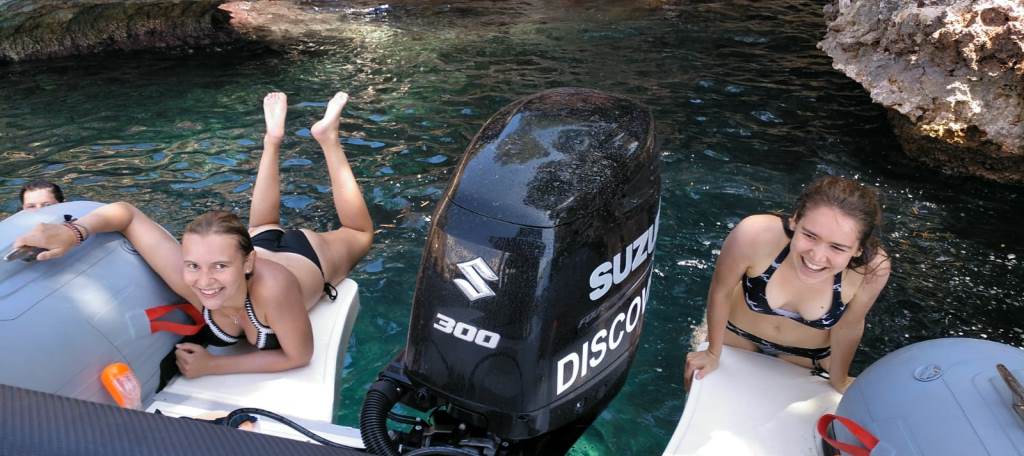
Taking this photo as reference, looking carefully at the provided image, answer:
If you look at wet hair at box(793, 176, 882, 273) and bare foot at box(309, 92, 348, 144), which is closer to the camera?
wet hair at box(793, 176, 882, 273)

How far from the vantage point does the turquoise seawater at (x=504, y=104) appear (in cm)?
371

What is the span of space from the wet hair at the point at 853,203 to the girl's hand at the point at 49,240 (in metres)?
2.20

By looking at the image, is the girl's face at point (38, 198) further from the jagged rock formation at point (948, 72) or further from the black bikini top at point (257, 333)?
the jagged rock formation at point (948, 72)

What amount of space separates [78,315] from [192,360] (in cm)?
40

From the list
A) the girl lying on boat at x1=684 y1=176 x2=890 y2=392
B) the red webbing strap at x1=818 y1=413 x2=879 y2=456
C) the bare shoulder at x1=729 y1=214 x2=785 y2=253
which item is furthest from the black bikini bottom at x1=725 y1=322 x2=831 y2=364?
the red webbing strap at x1=818 y1=413 x2=879 y2=456

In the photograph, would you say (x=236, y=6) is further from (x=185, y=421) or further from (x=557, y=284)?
(x=185, y=421)

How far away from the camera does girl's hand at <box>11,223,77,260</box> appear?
7.74ft

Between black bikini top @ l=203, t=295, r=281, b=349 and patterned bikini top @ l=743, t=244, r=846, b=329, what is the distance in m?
1.59

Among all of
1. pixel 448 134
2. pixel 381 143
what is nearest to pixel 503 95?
pixel 448 134

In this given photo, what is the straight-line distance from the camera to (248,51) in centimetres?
800

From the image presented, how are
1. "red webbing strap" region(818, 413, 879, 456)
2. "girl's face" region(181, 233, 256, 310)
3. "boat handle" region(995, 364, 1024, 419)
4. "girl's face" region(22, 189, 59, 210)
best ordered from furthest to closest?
"girl's face" region(22, 189, 59, 210) < "girl's face" region(181, 233, 256, 310) < "red webbing strap" region(818, 413, 879, 456) < "boat handle" region(995, 364, 1024, 419)

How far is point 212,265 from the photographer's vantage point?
2.47m

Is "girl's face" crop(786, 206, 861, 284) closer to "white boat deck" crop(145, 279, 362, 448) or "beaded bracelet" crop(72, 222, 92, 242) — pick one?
"white boat deck" crop(145, 279, 362, 448)

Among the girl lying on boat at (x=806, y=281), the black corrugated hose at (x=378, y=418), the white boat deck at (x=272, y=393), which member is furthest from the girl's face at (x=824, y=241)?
the white boat deck at (x=272, y=393)
